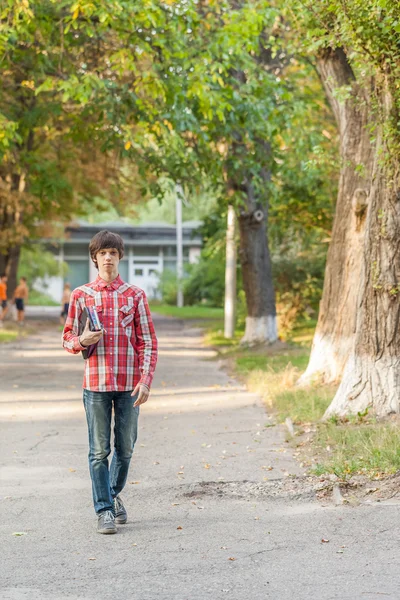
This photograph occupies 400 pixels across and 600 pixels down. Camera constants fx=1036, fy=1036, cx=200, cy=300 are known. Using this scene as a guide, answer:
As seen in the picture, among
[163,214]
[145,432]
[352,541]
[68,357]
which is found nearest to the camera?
[352,541]

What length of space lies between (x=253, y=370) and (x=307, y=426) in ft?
23.6

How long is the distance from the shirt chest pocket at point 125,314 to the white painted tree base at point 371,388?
16.1ft

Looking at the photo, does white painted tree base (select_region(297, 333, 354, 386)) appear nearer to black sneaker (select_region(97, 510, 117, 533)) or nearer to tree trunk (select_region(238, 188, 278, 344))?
black sneaker (select_region(97, 510, 117, 533))

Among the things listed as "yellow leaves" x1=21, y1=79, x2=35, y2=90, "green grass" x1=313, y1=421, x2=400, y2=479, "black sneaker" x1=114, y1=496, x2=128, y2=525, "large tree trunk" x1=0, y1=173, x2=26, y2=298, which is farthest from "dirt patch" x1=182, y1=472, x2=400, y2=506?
"large tree trunk" x1=0, y1=173, x2=26, y2=298

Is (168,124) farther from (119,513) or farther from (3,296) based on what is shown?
(3,296)

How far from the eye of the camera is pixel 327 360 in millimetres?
15203

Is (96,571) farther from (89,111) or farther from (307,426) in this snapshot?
(89,111)

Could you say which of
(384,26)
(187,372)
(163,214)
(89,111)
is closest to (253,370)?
(187,372)

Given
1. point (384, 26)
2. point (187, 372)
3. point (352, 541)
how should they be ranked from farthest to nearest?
1. point (187, 372)
2. point (384, 26)
3. point (352, 541)

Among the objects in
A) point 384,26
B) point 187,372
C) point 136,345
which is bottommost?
point 187,372

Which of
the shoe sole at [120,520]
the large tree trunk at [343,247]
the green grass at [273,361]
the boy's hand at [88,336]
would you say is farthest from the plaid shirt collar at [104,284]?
the green grass at [273,361]

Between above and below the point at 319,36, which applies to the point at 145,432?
below

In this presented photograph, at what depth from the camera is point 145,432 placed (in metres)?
11.7

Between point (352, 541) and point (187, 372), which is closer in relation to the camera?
point (352, 541)
